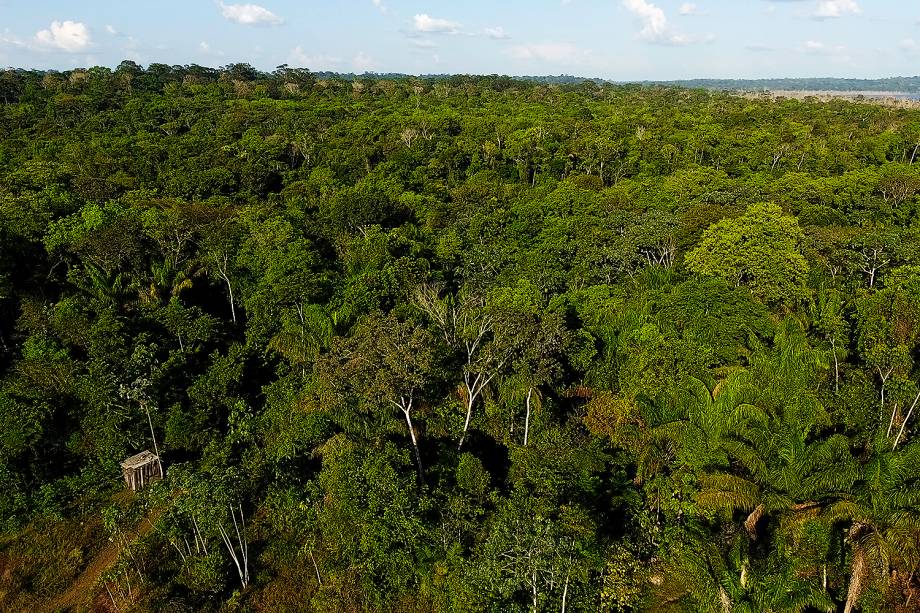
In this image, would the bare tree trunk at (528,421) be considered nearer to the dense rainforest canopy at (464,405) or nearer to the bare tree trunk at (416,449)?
the dense rainforest canopy at (464,405)

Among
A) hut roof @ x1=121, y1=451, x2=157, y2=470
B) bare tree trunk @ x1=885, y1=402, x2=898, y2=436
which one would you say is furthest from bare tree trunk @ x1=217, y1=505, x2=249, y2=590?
bare tree trunk @ x1=885, y1=402, x2=898, y2=436

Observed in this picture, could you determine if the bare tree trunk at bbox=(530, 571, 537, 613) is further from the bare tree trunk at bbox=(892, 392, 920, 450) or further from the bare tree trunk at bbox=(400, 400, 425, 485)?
the bare tree trunk at bbox=(892, 392, 920, 450)

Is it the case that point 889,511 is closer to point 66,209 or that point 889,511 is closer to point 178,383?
point 178,383

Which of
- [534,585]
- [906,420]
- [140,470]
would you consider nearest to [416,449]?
[534,585]

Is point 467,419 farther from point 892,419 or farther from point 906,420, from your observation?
point 906,420

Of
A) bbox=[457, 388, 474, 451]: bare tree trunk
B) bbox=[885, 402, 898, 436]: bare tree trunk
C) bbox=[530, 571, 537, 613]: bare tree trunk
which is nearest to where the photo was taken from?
bbox=[530, 571, 537, 613]: bare tree trunk

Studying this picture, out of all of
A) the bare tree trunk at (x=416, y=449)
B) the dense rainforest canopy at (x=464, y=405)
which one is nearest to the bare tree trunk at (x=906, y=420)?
the dense rainforest canopy at (x=464, y=405)

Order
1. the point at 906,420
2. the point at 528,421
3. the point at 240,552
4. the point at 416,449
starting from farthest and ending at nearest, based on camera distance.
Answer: the point at 528,421, the point at 906,420, the point at 416,449, the point at 240,552
